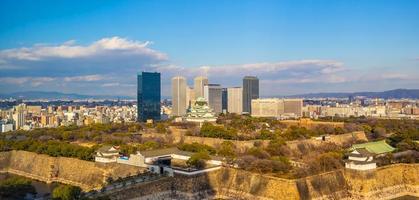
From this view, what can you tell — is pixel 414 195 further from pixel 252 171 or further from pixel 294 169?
pixel 252 171

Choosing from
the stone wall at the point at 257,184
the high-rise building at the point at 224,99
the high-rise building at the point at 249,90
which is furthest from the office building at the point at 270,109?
the stone wall at the point at 257,184

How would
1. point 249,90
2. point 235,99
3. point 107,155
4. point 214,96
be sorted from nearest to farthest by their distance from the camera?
point 107,155, point 214,96, point 235,99, point 249,90

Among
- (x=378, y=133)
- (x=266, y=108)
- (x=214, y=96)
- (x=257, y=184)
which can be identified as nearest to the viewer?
(x=257, y=184)

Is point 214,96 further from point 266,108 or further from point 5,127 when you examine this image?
point 5,127

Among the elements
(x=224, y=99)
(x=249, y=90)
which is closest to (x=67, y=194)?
(x=224, y=99)

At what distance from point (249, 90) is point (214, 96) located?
9.96 meters

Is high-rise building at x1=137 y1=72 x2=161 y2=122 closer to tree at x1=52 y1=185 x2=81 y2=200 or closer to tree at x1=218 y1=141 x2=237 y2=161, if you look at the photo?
tree at x1=218 y1=141 x2=237 y2=161

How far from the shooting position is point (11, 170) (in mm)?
25641

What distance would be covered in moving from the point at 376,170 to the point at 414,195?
2.43 metres

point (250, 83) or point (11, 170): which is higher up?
point (250, 83)

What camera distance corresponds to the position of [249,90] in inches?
3221

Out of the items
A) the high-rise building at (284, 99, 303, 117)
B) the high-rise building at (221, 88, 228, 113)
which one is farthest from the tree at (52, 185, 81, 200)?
the high-rise building at (284, 99, 303, 117)

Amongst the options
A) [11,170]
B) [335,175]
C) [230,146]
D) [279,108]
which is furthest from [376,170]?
[279,108]

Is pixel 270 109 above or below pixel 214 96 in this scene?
below
